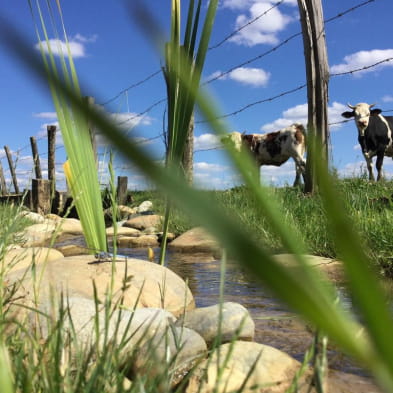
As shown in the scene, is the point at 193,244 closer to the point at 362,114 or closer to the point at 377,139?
the point at 362,114

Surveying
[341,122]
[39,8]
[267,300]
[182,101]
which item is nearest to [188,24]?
[182,101]

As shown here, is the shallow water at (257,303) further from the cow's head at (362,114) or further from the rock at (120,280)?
the cow's head at (362,114)

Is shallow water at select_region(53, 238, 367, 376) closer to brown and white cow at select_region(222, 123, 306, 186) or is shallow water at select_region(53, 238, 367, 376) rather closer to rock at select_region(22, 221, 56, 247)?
rock at select_region(22, 221, 56, 247)

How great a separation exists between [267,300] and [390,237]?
102 centimetres

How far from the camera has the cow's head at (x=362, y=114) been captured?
1112cm

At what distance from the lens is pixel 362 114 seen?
11164 mm

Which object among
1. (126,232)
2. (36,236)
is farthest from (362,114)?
(36,236)

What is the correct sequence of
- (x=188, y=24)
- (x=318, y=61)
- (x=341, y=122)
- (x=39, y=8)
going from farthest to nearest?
(x=341, y=122) < (x=318, y=61) < (x=39, y=8) < (x=188, y=24)

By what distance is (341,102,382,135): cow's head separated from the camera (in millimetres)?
11125

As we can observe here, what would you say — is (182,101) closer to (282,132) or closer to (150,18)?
(150,18)

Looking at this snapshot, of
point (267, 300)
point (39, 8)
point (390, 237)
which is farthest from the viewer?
point (390, 237)

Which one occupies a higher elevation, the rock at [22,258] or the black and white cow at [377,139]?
the black and white cow at [377,139]

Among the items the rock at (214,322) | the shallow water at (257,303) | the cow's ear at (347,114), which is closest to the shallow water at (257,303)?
the shallow water at (257,303)

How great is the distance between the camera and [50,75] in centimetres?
20
